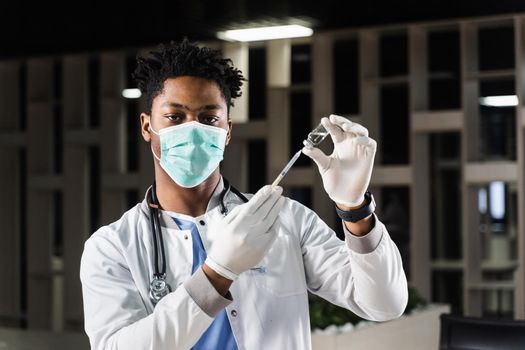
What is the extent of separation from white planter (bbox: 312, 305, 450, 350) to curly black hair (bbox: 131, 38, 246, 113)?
90.7 inches

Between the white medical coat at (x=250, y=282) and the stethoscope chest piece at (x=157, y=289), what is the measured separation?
0.01 meters

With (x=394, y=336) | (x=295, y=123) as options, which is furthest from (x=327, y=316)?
(x=295, y=123)

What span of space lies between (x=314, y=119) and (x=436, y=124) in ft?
2.83

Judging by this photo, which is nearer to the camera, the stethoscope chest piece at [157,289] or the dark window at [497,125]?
the stethoscope chest piece at [157,289]

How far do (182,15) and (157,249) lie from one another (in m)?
5.46

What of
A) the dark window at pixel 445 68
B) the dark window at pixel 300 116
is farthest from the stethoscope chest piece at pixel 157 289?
the dark window at pixel 445 68

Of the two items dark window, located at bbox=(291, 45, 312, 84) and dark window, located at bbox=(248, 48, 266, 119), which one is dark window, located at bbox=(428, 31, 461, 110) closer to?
dark window, located at bbox=(291, 45, 312, 84)

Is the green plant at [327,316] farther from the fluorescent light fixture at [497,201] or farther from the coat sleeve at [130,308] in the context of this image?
the fluorescent light fixture at [497,201]

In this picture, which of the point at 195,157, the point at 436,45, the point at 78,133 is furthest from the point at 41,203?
the point at 195,157

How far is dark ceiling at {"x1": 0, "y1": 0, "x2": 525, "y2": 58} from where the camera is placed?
6.29m

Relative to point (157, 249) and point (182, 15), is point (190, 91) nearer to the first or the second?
point (157, 249)

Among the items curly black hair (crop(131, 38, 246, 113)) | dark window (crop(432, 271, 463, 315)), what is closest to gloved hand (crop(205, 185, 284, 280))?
curly black hair (crop(131, 38, 246, 113))

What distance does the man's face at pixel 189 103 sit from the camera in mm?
1396

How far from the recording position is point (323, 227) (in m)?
1.49
